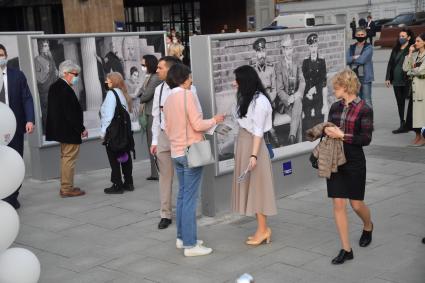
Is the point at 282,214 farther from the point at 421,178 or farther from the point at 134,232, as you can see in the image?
the point at 421,178

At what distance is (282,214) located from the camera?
6816 millimetres

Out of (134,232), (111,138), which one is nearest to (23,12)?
(111,138)

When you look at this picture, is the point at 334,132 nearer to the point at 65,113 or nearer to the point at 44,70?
the point at 65,113

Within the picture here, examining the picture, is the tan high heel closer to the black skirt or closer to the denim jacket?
the black skirt

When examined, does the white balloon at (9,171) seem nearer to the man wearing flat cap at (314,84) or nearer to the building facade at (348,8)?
the man wearing flat cap at (314,84)

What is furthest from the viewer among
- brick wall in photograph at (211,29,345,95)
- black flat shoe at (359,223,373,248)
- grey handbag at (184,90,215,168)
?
brick wall in photograph at (211,29,345,95)

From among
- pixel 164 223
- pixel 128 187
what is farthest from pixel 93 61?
pixel 164 223

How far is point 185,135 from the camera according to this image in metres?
5.47

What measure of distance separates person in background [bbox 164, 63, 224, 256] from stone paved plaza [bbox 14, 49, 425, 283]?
0.74 feet

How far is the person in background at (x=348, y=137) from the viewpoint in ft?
16.5

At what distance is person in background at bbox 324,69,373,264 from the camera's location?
5043mm

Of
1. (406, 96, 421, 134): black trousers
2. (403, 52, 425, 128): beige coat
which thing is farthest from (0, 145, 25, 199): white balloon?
(406, 96, 421, 134): black trousers

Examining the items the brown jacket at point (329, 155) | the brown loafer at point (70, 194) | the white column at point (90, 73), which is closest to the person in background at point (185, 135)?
the brown jacket at point (329, 155)

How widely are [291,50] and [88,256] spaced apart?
11.3ft
